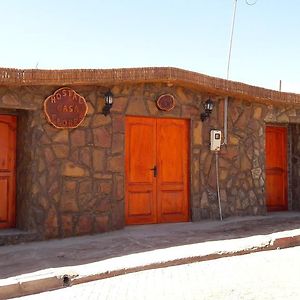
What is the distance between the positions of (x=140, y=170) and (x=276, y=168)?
13.6 ft

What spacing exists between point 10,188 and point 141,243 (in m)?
2.65

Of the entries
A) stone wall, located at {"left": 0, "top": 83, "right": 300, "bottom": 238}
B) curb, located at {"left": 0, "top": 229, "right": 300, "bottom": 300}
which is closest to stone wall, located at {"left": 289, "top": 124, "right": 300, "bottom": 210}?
stone wall, located at {"left": 0, "top": 83, "right": 300, "bottom": 238}

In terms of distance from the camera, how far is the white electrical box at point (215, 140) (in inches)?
377

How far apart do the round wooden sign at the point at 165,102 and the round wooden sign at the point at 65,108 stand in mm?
1608

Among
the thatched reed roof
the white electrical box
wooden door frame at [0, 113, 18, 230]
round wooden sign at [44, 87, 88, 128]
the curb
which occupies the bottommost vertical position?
the curb

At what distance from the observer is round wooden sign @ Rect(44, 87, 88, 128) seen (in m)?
7.78

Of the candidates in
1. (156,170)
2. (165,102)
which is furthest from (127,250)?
(165,102)

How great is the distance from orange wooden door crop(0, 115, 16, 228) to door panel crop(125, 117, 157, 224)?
7.09ft

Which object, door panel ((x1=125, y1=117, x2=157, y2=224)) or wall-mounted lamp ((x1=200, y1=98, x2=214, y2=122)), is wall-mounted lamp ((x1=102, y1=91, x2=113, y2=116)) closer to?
door panel ((x1=125, y1=117, x2=157, y2=224))

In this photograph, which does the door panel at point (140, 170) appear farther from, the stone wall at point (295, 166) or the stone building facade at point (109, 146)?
the stone wall at point (295, 166)

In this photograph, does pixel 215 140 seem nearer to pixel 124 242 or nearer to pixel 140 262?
pixel 124 242

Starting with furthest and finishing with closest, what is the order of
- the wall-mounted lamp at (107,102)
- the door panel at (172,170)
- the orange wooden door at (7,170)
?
the door panel at (172,170) < the wall-mounted lamp at (107,102) < the orange wooden door at (7,170)

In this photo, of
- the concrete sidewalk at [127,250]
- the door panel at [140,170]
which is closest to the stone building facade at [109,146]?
the door panel at [140,170]

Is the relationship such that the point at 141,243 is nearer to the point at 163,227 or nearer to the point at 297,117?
the point at 163,227
